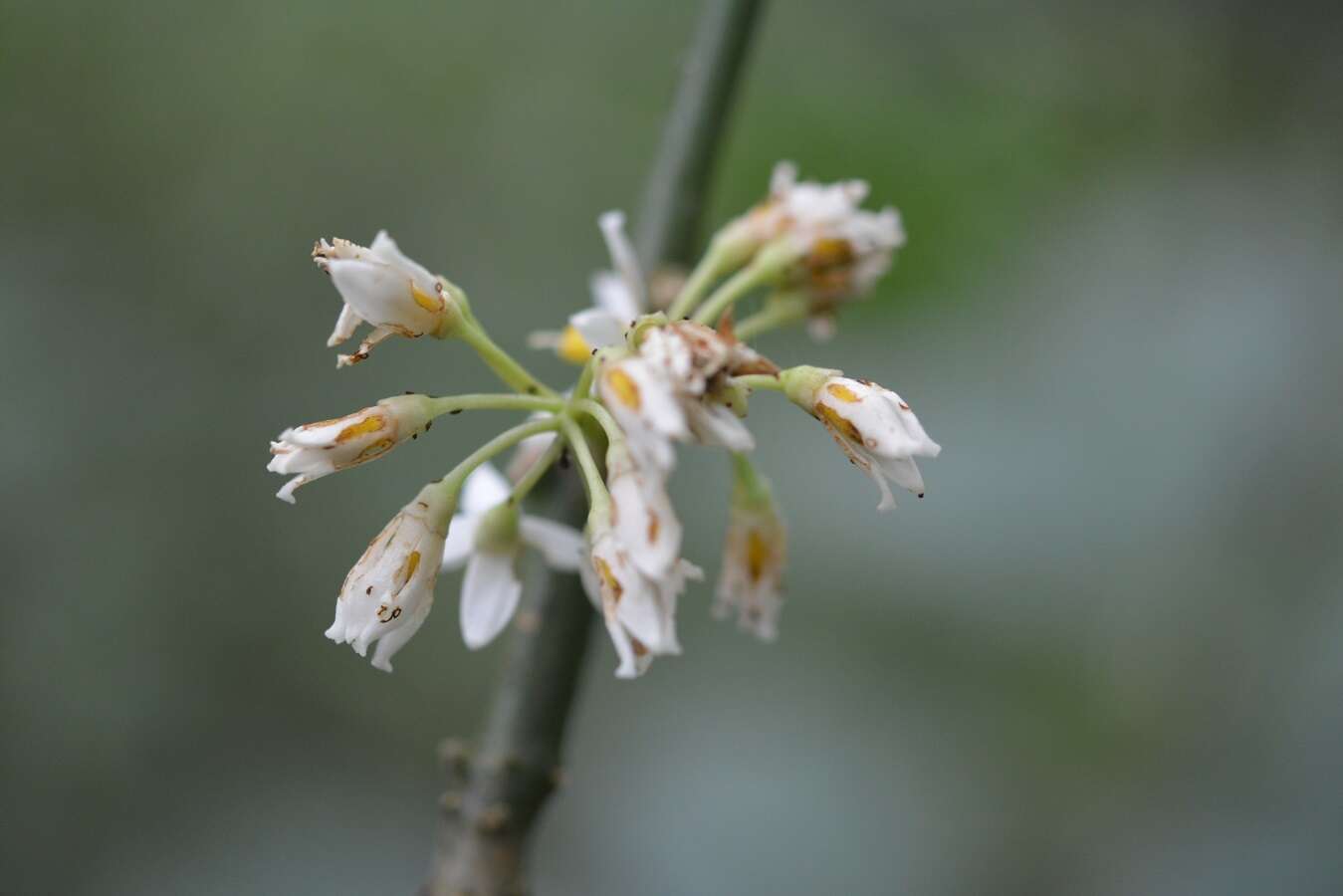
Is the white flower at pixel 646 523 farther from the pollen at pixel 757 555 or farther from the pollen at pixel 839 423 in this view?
the pollen at pixel 757 555

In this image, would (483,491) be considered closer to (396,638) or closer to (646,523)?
(396,638)

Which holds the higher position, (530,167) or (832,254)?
(530,167)

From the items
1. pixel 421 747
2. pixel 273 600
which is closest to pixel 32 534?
pixel 273 600

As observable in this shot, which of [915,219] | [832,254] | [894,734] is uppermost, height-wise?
[915,219]

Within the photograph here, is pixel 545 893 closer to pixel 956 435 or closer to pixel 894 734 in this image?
pixel 894 734

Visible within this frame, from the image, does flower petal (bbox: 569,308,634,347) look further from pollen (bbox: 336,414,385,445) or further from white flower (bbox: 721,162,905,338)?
white flower (bbox: 721,162,905,338)

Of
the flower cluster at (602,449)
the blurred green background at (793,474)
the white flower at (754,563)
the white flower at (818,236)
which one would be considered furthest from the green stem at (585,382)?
the blurred green background at (793,474)
